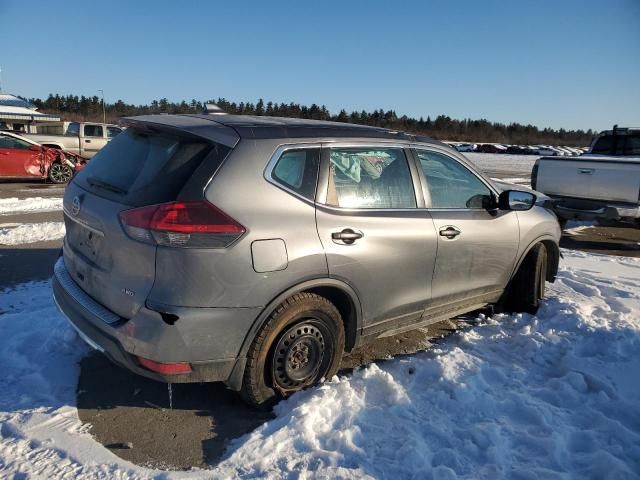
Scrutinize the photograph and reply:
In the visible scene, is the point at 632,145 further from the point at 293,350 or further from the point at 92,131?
the point at 92,131

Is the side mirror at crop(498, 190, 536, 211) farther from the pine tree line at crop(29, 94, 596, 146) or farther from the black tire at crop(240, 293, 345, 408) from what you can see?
the pine tree line at crop(29, 94, 596, 146)

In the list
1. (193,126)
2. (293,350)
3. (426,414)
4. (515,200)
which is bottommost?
(426,414)

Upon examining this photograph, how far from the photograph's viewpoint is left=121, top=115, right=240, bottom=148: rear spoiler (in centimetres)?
304

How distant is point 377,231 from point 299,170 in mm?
695

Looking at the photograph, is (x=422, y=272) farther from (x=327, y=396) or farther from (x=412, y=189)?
(x=327, y=396)

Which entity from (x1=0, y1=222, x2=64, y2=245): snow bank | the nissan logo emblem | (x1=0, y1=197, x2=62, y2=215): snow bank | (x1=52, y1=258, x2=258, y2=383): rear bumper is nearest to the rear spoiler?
the nissan logo emblem

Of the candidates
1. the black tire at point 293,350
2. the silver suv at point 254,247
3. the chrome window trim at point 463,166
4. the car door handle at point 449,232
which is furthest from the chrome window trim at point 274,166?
the car door handle at point 449,232

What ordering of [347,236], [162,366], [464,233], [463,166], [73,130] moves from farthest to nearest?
[73,130] < [463,166] < [464,233] < [347,236] < [162,366]

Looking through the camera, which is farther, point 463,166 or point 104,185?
point 463,166

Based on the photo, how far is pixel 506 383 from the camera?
A: 12.0ft

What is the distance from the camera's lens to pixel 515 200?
4.48 metres

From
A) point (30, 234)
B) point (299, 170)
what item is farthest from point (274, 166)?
point (30, 234)

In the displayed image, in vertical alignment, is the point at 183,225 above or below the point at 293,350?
above

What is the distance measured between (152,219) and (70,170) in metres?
15.2
